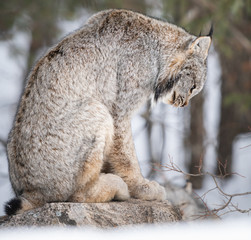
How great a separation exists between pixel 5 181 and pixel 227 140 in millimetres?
5534

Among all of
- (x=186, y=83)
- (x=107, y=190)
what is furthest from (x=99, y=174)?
(x=186, y=83)

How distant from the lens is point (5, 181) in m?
9.62

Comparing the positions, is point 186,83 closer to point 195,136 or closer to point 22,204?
point 22,204

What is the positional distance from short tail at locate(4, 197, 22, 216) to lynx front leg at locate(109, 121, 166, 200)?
112 cm

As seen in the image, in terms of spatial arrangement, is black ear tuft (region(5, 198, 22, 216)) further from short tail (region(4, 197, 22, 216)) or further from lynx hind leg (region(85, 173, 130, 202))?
lynx hind leg (region(85, 173, 130, 202))

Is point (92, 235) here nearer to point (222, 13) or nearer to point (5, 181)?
point (5, 181)

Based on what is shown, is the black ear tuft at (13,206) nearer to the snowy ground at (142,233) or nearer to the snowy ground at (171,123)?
the snowy ground at (142,233)

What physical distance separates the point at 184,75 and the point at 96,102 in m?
1.26

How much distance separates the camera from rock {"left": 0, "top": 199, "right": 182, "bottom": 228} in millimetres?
4359

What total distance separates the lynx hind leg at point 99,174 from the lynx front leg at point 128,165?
0.16m

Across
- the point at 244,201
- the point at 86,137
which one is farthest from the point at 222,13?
the point at 86,137

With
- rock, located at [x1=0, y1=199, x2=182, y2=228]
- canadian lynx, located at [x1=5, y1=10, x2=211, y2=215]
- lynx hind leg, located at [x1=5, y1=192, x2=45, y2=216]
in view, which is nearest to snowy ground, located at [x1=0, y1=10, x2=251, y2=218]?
canadian lynx, located at [x1=5, y1=10, x2=211, y2=215]

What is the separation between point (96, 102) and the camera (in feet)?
16.3

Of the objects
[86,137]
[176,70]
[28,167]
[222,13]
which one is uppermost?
[222,13]
